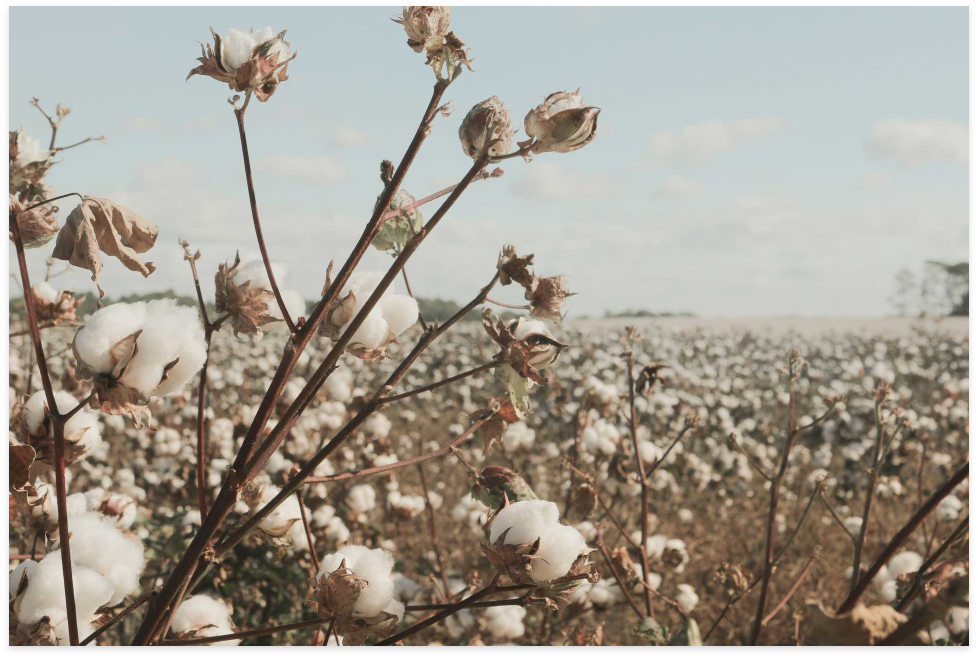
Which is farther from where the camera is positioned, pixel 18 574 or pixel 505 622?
pixel 505 622

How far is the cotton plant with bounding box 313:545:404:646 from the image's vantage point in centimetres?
79

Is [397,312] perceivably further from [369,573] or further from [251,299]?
[369,573]

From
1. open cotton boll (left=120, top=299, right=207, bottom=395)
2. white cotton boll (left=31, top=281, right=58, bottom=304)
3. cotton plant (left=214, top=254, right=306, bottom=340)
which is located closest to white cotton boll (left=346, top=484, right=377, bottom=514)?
white cotton boll (left=31, top=281, right=58, bottom=304)

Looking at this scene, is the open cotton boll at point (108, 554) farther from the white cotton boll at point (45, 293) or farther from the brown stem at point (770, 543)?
the brown stem at point (770, 543)

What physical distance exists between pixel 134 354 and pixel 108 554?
32cm

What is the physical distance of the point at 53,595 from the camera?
2.41ft

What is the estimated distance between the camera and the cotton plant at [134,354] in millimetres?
613

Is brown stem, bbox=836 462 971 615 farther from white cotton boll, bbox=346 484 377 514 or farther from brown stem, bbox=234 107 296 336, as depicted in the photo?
white cotton boll, bbox=346 484 377 514

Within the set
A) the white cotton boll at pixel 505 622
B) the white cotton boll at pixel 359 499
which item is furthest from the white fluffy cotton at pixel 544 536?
the white cotton boll at pixel 359 499

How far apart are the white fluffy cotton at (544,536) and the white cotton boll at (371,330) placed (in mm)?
231

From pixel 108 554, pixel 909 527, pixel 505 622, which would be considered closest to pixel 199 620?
pixel 108 554

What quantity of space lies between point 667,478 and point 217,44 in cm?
439

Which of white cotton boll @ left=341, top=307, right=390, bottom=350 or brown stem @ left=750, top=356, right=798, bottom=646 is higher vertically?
white cotton boll @ left=341, top=307, right=390, bottom=350

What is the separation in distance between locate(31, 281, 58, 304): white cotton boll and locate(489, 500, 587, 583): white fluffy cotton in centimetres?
105
